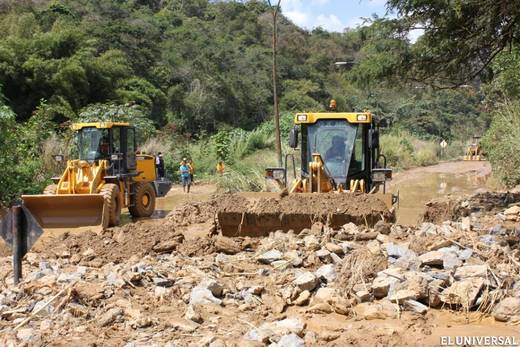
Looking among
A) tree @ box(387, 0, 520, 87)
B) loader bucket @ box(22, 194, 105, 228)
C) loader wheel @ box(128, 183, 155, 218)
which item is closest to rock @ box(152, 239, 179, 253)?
tree @ box(387, 0, 520, 87)

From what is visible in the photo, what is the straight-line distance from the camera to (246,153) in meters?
27.6

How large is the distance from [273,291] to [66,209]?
796cm

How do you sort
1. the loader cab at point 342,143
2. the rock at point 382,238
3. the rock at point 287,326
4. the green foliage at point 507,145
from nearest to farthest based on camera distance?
the rock at point 287,326 < the rock at point 382,238 < the loader cab at point 342,143 < the green foliage at point 507,145

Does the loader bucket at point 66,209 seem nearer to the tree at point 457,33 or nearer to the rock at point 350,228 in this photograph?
the rock at point 350,228

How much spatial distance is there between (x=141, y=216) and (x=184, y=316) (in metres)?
11.1

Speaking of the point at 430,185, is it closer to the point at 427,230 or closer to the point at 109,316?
the point at 427,230

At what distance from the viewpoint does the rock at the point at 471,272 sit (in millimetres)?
5469

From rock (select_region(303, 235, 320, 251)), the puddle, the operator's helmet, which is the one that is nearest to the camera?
rock (select_region(303, 235, 320, 251))

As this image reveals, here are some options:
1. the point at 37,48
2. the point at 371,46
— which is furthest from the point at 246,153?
the point at 371,46

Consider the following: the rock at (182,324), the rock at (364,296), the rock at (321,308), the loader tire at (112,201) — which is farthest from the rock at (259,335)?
the loader tire at (112,201)

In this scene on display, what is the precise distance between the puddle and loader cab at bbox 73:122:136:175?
7.01 metres

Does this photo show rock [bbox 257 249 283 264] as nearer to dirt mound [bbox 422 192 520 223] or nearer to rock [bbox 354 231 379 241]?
rock [bbox 354 231 379 241]

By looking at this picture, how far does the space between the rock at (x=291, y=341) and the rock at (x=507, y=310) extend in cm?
170

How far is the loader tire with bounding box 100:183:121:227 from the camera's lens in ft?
42.3
